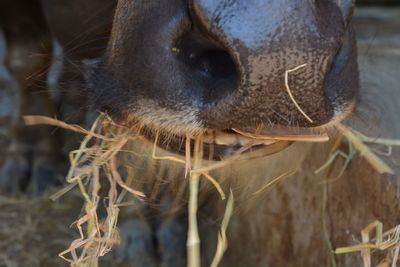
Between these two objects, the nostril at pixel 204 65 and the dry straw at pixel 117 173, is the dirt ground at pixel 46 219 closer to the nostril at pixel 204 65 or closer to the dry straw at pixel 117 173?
the dry straw at pixel 117 173

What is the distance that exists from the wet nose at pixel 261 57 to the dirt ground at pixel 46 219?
806 millimetres

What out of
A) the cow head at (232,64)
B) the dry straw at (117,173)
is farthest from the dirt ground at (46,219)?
the cow head at (232,64)

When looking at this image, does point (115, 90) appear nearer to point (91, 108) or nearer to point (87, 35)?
point (91, 108)

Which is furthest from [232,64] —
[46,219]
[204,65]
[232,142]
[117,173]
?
[46,219]

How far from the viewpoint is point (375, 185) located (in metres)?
1.58

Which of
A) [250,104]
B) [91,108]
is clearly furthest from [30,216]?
[250,104]

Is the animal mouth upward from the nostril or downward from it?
downward

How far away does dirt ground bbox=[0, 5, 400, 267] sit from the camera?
2.18m

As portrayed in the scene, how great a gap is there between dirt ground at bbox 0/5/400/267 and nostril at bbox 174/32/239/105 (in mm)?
855

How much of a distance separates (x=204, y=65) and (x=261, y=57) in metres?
0.13

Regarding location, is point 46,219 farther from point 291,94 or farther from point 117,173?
point 291,94

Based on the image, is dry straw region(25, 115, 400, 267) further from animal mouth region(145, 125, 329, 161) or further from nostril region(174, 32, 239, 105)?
nostril region(174, 32, 239, 105)

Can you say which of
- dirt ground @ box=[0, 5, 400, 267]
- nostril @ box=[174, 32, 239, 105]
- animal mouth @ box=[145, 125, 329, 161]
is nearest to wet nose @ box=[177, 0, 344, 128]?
nostril @ box=[174, 32, 239, 105]

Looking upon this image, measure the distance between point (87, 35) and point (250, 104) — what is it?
0.80 m
